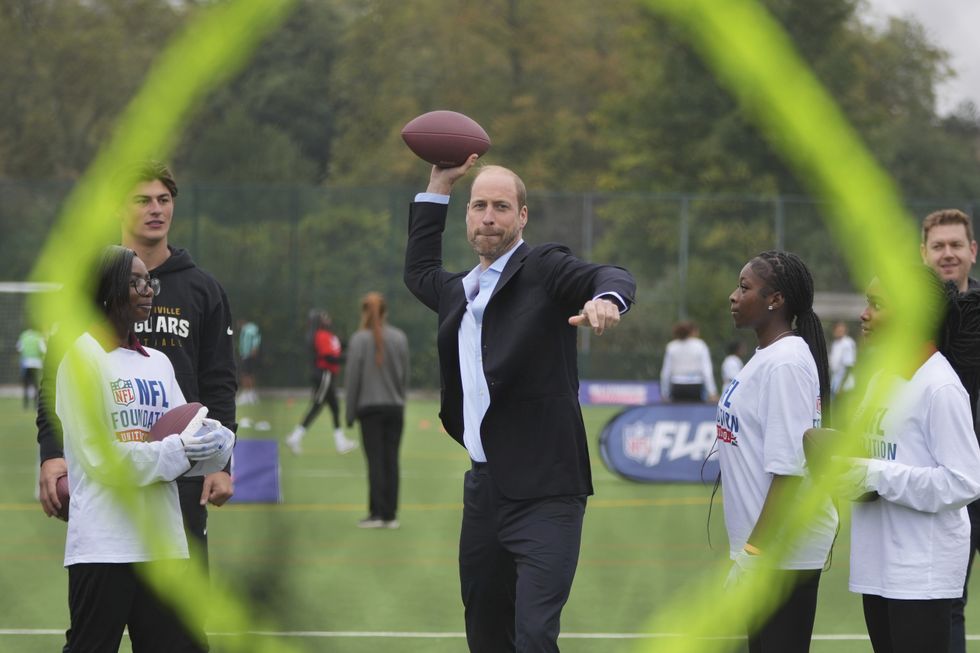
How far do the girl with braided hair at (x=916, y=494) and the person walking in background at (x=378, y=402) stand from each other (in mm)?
7031

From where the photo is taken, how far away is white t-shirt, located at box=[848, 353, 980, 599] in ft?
14.1

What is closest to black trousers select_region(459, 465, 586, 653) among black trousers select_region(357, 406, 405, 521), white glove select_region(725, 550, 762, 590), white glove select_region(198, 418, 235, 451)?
white glove select_region(725, 550, 762, 590)

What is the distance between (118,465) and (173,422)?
0.22 meters

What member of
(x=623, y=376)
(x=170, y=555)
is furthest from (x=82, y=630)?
(x=623, y=376)

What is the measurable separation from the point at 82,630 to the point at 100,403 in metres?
0.65

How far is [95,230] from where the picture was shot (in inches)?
163

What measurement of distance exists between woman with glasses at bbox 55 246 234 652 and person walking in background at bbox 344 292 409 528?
691 centimetres

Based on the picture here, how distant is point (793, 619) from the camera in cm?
446

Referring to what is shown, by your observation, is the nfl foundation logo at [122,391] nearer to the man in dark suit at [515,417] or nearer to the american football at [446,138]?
the man in dark suit at [515,417]

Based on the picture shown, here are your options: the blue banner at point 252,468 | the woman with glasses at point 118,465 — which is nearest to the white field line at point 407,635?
Answer: the woman with glasses at point 118,465

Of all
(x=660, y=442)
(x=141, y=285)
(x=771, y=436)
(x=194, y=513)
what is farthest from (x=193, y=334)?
(x=660, y=442)

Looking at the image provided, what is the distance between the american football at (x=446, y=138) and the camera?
4.68 metres

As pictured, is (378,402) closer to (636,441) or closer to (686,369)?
(636,441)

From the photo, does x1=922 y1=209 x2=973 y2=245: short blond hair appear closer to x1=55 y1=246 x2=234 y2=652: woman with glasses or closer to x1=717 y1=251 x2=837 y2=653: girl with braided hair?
x1=717 y1=251 x2=837 y2=653: girl with braided hair
